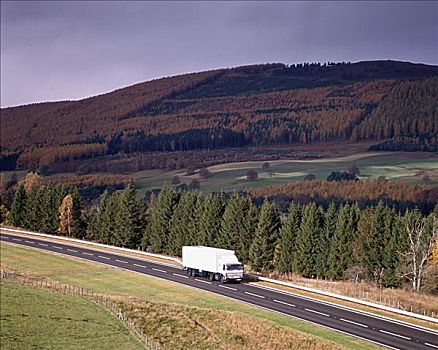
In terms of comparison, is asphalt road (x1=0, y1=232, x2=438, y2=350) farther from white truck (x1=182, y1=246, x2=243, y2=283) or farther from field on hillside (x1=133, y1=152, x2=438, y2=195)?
field on hillside (x1=133, y1=152, x2=438, y2=195)

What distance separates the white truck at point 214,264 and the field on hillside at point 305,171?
Result: 139 feet

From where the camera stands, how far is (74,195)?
108 m

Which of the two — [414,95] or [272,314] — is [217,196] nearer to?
[272,314]

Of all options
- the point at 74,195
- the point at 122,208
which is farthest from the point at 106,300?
the point at 74,195

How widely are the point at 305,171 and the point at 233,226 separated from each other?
62.5m

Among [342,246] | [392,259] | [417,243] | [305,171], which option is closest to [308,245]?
[342,246]

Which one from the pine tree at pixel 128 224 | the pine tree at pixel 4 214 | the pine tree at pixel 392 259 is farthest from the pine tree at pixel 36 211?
the pine tree at pixel 392 259

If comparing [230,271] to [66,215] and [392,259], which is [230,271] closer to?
[392,259]

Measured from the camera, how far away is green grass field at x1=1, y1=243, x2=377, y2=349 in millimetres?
41156

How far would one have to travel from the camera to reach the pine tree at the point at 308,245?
7588cm

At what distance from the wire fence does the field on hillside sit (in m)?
54.8

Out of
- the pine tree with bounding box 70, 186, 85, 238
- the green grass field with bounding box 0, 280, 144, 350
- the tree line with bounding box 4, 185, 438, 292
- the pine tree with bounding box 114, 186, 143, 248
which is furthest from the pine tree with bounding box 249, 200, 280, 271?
the pine tree with bounding box 70, 186, 85, 238

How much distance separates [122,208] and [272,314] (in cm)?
5359

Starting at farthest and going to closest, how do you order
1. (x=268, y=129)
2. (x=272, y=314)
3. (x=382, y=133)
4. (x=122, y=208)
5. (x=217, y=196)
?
(x=268, y=129) → (x=382, y=133) → (x=122, y=208) → (x=217, y=196) → (x=272, y=314)
